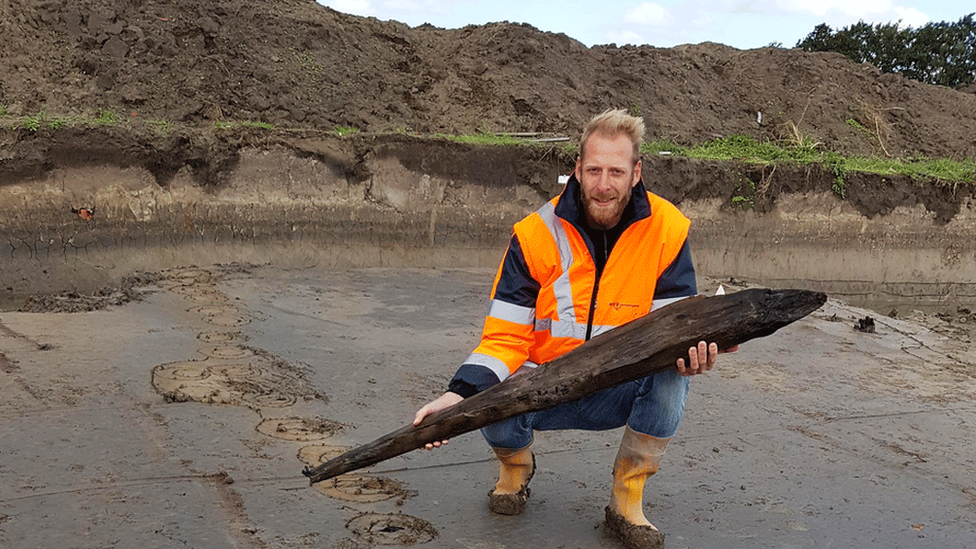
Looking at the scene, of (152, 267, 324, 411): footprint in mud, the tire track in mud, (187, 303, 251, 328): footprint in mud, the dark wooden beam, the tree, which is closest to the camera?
the dark wooden beam

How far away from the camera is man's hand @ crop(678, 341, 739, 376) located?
2840 millimetres

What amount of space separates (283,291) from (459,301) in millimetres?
1581

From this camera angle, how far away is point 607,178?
310cm

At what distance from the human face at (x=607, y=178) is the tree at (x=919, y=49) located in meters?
21.4

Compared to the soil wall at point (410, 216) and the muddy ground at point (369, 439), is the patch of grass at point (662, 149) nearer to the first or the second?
the soil wall at point (410, 216)

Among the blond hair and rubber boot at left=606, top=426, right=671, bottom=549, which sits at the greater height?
the blond hair

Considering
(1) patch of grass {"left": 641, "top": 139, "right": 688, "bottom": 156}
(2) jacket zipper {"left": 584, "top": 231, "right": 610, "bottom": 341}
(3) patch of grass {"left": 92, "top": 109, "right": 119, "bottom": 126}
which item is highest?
(1) patch of grass {"left": 641, "top": 139, "right": 688, "bottom": 156}

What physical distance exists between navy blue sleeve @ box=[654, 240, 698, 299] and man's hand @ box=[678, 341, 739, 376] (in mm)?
309

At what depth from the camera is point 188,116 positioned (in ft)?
39.3

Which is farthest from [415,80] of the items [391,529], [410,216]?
[391,529]

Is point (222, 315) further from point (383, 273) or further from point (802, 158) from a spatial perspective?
point (802, 158)

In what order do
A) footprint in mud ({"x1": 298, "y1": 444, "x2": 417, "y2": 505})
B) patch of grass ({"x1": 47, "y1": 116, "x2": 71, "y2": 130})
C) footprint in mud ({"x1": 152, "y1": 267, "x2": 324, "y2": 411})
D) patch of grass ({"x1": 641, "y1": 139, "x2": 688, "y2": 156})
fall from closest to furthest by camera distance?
footprint in mud ({"x1": 298, "y1": 444, "x2": 417, "y2": 505}) → footprint in mud ({"x1": 152, "y1": 267, "x2": 324, "y2": 411}) → patch of grass ({"x1": 47, "y1": 116, "x2": 71, "y2": 130}) → patch of grass ({"x1": 641, "y1": 139, "x2": 688, "y2": 156})

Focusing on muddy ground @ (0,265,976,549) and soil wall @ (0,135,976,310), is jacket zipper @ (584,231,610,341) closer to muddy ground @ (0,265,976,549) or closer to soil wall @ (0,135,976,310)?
muddy ground @ (0,265,976,549)

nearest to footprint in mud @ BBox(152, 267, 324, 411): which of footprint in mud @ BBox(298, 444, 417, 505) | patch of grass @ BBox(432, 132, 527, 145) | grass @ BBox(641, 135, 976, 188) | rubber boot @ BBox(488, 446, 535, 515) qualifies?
footprint in mud @ BBox(298, 444, 417, 505)
